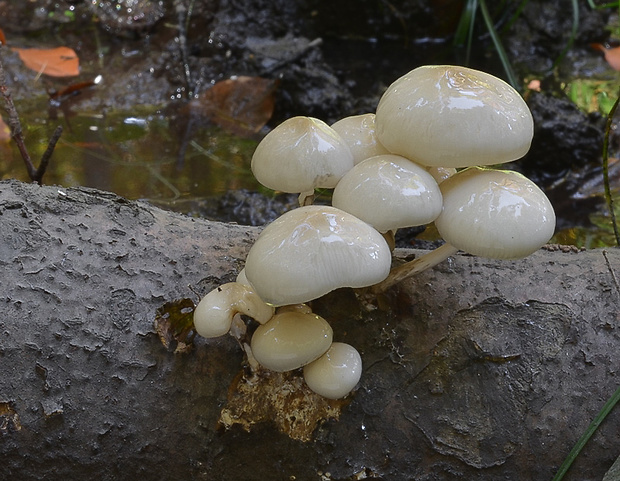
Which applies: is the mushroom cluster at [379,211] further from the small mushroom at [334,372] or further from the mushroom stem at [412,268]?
the mushroom stem at [412,268]

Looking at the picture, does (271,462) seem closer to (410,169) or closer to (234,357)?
(234,357)

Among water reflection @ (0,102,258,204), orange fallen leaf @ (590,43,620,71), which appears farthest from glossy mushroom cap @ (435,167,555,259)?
orange fallen leaf @ (590,43,620,71)

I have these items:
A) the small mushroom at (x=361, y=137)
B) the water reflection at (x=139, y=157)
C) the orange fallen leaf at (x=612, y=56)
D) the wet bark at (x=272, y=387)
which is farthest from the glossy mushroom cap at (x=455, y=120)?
the orange fallen leaf at (x=612, y=56)

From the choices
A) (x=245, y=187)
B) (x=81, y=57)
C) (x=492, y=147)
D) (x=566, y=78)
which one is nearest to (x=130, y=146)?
(x=245, y=187)

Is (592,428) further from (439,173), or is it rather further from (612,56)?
(612,56)

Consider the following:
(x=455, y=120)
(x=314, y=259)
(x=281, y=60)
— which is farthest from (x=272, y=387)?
(x=281, y=60)

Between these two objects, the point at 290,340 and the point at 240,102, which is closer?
the point at 290,340
